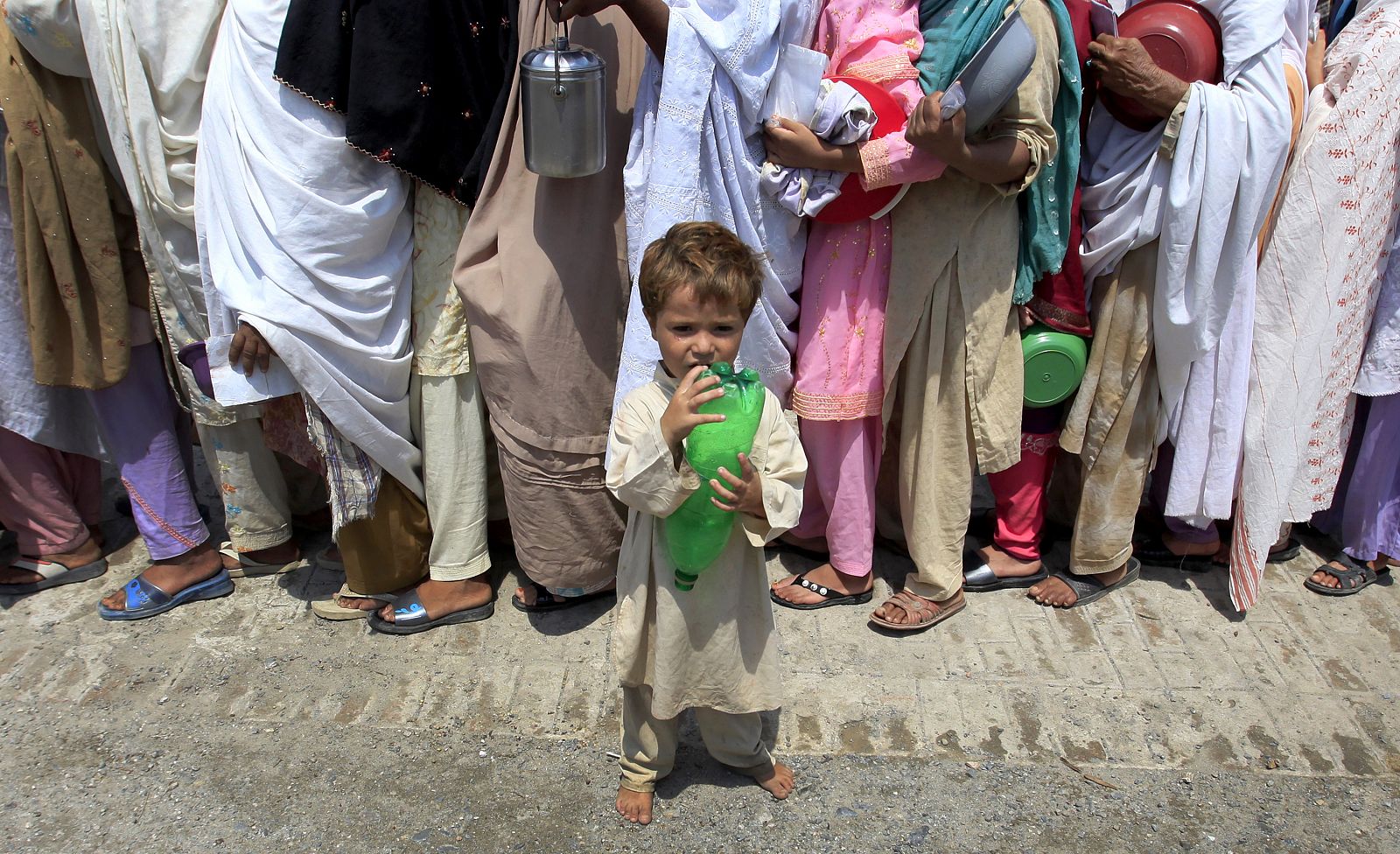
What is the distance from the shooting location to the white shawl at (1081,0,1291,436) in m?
2.76

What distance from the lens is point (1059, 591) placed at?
11.0 feet

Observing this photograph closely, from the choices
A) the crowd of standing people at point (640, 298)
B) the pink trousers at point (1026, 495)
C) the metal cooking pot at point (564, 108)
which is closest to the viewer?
the metal cooking pot at point (564, 108)

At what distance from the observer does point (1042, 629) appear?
322 centimetres

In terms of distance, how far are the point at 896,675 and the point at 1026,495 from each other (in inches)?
30.7

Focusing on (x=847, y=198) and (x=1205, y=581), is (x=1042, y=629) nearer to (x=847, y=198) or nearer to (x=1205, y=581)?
(x=1205, y=581)

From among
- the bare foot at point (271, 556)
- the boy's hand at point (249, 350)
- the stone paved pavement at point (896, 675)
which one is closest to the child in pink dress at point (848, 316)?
the stone paved pavement at point (896, 675)

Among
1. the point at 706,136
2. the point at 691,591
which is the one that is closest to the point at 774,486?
the point at 691,591

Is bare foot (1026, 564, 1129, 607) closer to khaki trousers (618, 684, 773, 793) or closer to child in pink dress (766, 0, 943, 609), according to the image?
child in pink dress (766, 0, 943, 609)

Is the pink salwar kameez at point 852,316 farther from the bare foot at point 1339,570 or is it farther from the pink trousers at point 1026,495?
the bare foot at point 1339,570

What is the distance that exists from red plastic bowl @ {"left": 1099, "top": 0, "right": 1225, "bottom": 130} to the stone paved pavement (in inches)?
62.9

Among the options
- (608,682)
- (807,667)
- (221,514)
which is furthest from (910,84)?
(221,514)

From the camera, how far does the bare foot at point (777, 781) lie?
2.60 metres

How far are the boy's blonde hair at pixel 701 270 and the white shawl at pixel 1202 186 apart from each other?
137 cm

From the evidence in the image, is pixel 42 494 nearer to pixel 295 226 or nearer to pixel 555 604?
pixel 295 226
